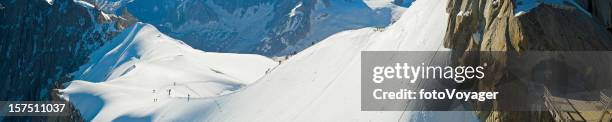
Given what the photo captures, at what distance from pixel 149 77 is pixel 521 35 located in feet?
295

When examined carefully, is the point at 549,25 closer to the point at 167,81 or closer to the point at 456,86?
the point at 456,86

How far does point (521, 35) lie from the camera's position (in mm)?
28422

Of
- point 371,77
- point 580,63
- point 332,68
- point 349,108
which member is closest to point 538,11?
point 580,63

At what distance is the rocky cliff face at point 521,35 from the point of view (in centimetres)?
2867

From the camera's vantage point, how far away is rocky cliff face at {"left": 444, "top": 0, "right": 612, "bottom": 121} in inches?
1129

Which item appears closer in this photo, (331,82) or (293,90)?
(331,82)

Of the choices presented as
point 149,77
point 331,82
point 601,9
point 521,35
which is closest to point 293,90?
point 331,82

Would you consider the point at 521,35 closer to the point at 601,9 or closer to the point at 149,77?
the point at 601,9

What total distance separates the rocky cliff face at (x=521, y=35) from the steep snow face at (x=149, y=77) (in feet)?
136

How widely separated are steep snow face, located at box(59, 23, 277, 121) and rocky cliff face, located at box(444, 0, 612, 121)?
41403mm

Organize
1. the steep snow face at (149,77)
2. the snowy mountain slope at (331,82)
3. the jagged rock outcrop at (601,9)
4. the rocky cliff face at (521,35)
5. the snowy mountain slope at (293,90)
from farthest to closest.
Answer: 1. the steep snow face at (149,77)
2. the snowy mountain slope at (293,90)
3. the snowy mountain slope at (331,82)
4. the jagged rock outcrop at (601,9)
5. the rocky cliff face at (521,35)

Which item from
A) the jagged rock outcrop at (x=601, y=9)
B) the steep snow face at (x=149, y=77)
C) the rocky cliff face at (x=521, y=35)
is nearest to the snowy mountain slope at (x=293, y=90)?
the steep snow face at (x=149, y=77)

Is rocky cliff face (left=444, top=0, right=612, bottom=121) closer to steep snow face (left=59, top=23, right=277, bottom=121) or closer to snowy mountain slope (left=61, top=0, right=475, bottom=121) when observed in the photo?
snowy mountain slope (left=61, top=0, right=475, bottom=121)

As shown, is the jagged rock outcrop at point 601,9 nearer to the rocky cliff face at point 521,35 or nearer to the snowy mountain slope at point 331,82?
the rocky cliff face at point 521,35
